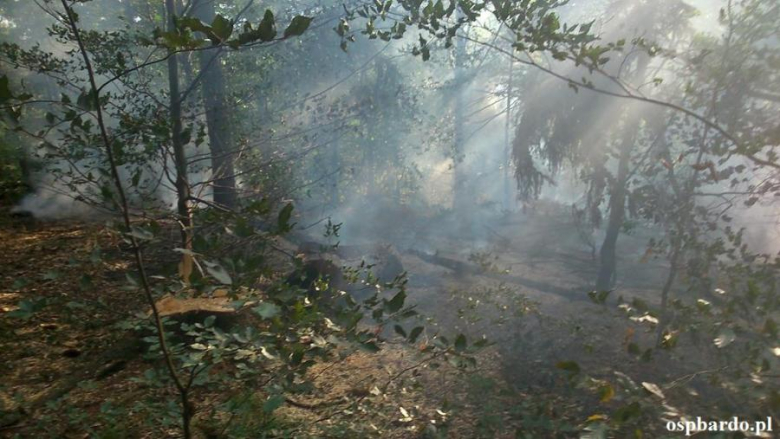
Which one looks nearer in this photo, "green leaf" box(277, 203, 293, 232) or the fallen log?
"green leaf" box(277, 203, 293, 232)

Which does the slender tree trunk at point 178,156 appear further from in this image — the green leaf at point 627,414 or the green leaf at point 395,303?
the green leaf at point 627,414

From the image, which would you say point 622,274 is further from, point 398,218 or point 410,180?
point 410,180

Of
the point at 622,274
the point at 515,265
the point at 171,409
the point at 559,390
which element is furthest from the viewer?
the point at 515,265

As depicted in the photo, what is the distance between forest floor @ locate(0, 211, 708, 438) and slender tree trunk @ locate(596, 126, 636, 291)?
8.50 feet

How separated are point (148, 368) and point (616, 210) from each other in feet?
31.3

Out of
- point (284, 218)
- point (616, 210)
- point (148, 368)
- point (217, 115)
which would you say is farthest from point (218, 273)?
point (616, 210)

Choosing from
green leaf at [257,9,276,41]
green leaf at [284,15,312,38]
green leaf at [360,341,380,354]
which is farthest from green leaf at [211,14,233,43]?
green leaf at [360,341,380,354]

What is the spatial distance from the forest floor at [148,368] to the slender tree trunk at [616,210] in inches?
102

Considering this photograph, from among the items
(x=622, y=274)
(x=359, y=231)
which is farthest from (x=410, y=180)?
(x=622, y=274)

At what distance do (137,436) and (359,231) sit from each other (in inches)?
685

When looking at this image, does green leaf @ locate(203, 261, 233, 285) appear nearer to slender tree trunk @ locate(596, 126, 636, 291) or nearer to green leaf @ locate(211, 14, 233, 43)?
green leaf @ locate(211, 14, 233, 43)

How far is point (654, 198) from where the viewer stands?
838cm

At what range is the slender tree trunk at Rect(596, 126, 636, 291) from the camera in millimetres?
9813

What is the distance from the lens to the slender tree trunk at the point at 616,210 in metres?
9.81
